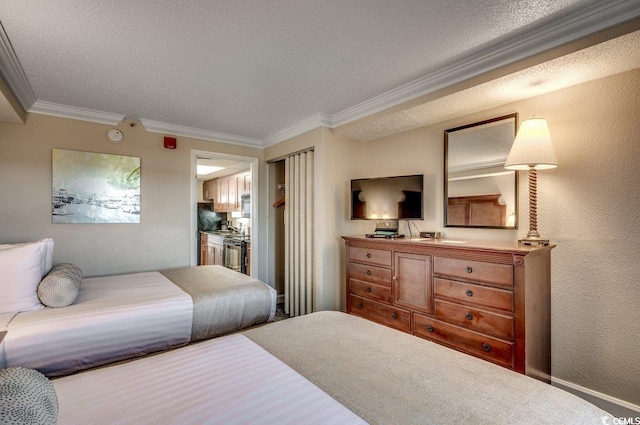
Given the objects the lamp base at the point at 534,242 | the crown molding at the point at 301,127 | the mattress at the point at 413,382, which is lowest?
the mattress at the point at 413,382

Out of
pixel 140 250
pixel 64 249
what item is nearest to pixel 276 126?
pixel 140 250

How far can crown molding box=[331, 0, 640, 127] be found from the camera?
1.57 meters

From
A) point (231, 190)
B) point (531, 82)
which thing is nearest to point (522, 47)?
point (531, 82)

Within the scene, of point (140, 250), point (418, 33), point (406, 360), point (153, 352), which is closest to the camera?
point (406, 360)

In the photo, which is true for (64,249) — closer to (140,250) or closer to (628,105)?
(140,250)

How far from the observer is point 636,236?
6.37 feet

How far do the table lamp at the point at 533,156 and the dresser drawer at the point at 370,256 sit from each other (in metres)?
1.05

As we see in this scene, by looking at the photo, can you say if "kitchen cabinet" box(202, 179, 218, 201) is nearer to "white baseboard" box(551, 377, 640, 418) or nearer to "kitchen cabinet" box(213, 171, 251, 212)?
"kitchen cabinet" box(213, 171, 251, 212)

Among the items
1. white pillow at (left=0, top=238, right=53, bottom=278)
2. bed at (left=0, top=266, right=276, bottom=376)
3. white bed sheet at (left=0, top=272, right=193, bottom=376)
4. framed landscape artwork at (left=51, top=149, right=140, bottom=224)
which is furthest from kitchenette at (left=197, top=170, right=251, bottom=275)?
white pillow at (left=0, top=238, right=53, bottom=278)

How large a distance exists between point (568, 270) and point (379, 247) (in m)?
1.41

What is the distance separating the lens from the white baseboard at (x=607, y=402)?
1913 millimetres

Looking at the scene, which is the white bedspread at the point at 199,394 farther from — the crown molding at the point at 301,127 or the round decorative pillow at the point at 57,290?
the crown molding at the point at 301,127

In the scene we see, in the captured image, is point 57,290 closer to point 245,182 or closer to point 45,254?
point 45,254

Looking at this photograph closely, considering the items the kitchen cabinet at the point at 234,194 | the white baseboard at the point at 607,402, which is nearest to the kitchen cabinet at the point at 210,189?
the kitchen cabinet at the point at 234,194
